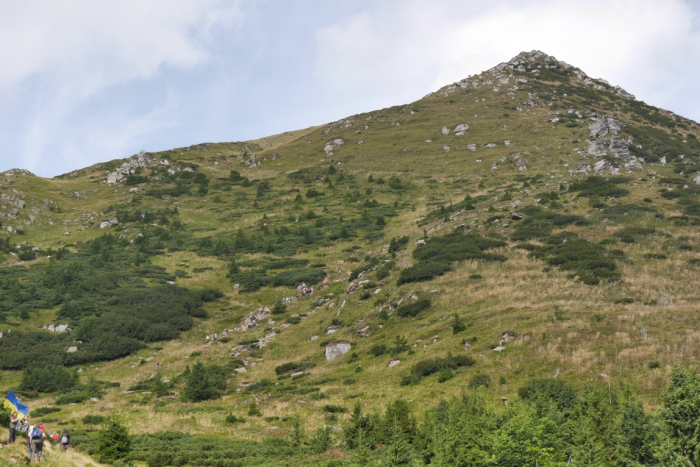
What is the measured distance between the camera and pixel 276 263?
58688mm

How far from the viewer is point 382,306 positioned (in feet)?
123

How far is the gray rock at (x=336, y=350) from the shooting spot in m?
34.1

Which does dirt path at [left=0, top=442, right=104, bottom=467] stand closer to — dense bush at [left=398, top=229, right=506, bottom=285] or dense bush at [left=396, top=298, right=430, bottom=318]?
dense bush at [left=396, top=298, right=430, bottom=318]

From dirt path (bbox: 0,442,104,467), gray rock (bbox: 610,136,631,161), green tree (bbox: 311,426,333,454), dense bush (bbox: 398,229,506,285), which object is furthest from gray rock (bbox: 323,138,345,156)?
dirt path (bbox: 0,442,104,467)

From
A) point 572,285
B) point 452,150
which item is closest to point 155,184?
point 452,150

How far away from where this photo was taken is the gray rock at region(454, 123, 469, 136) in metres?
103

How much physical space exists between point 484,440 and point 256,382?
2287cm

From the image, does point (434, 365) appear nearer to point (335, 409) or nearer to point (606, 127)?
point (335, 409)

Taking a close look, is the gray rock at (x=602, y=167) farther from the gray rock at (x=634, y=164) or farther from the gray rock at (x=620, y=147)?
the gray rock at (x=620, y=147)

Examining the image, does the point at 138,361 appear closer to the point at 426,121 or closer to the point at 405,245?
the point at 405,245

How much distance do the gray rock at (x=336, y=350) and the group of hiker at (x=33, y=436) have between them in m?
18.5

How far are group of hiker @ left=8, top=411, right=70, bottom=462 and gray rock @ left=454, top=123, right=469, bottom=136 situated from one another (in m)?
96.5

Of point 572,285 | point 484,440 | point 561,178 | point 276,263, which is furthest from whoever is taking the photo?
point 561,178

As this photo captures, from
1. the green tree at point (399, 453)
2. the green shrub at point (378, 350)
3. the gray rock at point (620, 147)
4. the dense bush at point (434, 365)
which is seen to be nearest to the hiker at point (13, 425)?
the green tree at point (399, 453)
